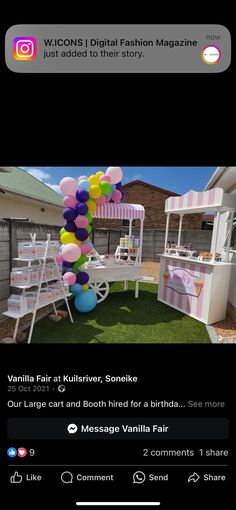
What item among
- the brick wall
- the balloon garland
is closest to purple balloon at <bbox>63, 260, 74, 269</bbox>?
the balloon garland

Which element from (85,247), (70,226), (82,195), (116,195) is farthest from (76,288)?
(116,195)

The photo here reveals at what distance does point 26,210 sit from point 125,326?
4318 mm

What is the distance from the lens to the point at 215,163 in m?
0.72

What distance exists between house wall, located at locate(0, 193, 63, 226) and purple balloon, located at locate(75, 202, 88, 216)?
7.52 ft

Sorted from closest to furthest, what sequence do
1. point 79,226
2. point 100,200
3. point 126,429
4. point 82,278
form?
point 126,429 < point 79,226 < point 82,278 < point 100,200

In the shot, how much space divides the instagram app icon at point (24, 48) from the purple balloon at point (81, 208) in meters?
2.26

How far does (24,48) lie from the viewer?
2.06 ft

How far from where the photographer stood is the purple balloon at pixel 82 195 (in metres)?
2.90

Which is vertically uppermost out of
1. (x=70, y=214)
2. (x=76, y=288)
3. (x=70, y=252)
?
(x=70, y=214)

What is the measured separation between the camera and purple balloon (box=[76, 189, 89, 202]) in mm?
2896

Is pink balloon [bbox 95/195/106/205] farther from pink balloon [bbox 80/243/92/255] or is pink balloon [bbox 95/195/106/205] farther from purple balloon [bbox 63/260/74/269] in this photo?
purple balloon [bbox 63/260/74/269]

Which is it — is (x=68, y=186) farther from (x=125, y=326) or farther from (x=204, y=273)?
(x=204, y=273)

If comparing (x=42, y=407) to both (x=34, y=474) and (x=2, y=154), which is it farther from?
(x=2, y=154)

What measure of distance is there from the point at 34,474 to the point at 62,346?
460mm
